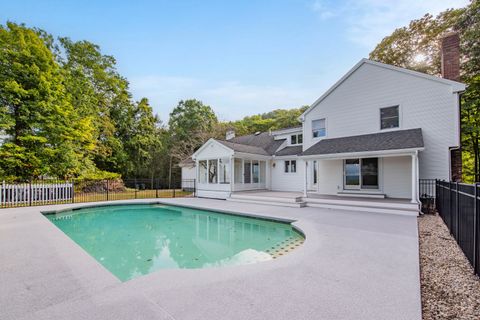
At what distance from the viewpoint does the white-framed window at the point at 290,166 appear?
15.9 meters

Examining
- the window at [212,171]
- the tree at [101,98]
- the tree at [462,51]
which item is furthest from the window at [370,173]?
the tree at [101,98]

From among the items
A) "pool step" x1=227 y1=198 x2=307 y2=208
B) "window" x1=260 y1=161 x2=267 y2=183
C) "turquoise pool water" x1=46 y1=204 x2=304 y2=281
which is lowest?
"turquoise pool water" x1=46 y1=204 x2=304 y2=281

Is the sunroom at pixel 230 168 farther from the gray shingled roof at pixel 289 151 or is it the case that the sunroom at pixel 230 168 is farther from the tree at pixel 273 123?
the tree at pixel 273 123

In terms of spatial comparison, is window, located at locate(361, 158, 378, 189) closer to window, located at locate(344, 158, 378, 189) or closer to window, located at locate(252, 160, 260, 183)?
window, located at locate(344, 158, 378, 189)

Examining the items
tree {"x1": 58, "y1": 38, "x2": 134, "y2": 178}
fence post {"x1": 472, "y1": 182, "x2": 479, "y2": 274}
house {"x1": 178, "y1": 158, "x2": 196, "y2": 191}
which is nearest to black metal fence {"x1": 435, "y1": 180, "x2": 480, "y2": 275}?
fence post {"x1": 472, "y1": 182, "x2": 479, "y2": 274}

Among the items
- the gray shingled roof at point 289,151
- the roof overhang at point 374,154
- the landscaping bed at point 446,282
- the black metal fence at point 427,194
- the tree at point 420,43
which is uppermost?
the tree at point 420,43

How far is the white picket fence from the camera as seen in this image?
38.3 feet

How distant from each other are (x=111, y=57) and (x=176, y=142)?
1120cm

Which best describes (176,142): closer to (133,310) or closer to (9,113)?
(9,113)

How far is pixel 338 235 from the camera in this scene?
19.7 feet

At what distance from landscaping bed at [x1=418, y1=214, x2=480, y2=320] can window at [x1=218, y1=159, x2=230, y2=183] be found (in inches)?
466

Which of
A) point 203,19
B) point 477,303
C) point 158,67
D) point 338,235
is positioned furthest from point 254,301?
point 158,67

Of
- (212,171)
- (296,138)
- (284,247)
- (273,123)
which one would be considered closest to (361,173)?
(296,138)

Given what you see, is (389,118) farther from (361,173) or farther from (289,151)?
(289,151)
